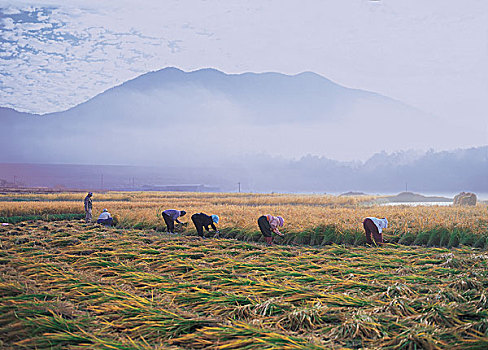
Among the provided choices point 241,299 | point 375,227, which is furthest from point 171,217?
point 241,299

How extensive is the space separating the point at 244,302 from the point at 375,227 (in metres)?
5.38

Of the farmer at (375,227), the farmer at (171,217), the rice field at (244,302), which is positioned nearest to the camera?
the rice field at (244,302)

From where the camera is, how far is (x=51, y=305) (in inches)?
192

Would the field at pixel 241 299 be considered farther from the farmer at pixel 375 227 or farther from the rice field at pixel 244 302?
the farmer at pixel 375 227

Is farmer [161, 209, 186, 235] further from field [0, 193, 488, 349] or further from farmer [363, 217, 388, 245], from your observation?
farmer [363, 217, 388, 245]

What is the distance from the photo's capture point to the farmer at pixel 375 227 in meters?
9.31

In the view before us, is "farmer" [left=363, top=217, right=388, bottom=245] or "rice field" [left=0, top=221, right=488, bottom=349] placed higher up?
"farmer" [left=363, top=217, right=388, bottom=245]

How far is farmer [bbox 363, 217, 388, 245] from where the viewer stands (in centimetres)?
931

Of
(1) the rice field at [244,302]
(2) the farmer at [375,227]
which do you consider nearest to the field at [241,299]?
(1) the rice field at [244,302]

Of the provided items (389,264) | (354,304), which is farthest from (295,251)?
(354,304)

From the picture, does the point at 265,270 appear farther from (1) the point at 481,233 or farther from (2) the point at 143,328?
(1) the point at 481,233

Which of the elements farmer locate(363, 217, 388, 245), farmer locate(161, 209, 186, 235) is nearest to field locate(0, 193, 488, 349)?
farmer locate(363, 217, 388, 245)

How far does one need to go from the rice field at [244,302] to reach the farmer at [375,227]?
1476 millimetres

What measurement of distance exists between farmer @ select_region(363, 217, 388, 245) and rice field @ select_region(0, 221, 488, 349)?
4.84ft
